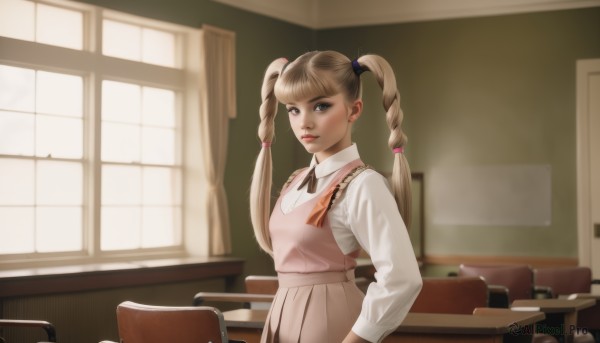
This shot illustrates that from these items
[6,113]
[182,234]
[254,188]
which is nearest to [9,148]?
[6,113]

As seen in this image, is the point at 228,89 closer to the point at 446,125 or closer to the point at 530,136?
the point at 446,125

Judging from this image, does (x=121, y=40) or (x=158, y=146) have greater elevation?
(x=121, y=40)

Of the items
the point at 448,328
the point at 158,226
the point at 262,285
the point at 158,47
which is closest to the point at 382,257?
the point at 448,328

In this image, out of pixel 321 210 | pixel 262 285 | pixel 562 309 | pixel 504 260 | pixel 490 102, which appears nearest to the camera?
pixel 321 210

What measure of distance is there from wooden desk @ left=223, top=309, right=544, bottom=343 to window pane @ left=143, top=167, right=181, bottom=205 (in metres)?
3.21

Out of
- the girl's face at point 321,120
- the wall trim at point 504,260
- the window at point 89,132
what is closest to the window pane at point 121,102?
the window at point 89,132

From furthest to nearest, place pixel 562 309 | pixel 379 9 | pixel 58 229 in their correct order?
pixel 379 9, pixel 58 229, pixel 562 309

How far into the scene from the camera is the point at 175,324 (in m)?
2.64

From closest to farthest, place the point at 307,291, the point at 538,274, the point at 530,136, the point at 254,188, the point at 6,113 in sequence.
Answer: the point at 307,291 → the point at 254,188 → the point at 6,113 → the point at 538,274 → the point at 530,136

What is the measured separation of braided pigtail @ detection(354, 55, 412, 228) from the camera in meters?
1.92

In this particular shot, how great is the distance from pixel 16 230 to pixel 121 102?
50.1 inches

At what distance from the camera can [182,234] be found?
667 centimetres

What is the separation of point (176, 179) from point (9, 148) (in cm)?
159

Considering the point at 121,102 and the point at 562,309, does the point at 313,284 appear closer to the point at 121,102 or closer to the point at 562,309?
the point at 562,309
